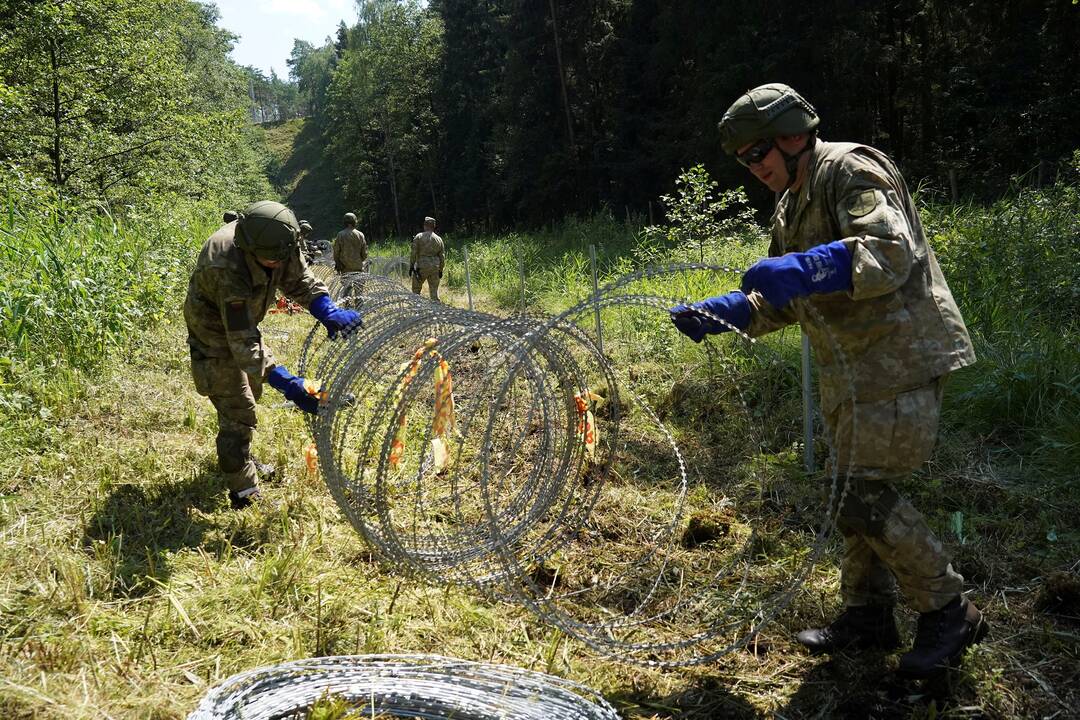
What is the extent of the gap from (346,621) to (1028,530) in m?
3.36

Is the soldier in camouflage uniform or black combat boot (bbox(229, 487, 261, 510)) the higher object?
the soldier in camouflage uniform

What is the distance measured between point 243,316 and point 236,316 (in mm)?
36

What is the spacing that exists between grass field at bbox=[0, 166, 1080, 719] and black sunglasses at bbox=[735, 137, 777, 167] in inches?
76.7

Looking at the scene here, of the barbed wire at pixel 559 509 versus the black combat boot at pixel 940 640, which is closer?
the black combat boot at pixel 940 640

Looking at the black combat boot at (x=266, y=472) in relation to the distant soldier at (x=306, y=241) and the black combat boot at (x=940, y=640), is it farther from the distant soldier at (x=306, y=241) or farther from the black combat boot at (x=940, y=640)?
the distant soldier at (x=306, y=241)

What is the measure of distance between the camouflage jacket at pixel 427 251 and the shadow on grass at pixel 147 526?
24.1 ft

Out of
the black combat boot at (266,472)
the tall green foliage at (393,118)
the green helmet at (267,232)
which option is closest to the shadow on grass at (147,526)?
the black combat boot at (266,472)

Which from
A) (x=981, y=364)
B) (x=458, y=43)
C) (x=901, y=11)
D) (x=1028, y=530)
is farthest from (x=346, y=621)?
(x=458, y=43)

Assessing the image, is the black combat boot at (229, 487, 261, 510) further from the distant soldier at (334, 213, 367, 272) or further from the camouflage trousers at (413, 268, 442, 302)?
the distant soldier at (334, 213, 367, 272)

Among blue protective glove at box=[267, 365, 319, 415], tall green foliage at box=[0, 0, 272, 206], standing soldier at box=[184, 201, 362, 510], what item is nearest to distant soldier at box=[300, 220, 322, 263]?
tall green foliage at box=[0, 0, 272, 206]

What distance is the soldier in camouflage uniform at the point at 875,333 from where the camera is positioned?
2348mm

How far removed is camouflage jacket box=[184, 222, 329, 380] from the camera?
394 cm

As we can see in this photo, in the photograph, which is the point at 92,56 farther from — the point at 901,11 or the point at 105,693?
the point at 901,11

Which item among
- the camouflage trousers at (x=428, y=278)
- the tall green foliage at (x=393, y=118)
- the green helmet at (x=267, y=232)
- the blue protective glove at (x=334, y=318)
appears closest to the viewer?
the green helmet at (x=267, y=232)
